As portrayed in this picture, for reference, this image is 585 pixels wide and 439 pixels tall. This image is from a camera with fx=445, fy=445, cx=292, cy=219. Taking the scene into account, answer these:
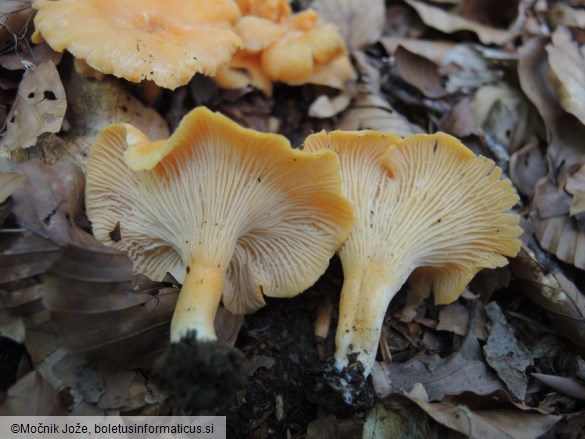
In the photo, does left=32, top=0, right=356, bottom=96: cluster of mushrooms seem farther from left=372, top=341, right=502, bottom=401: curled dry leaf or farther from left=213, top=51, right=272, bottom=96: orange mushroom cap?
left=372, top=341, right=502, bottom=401: curled dry leaf

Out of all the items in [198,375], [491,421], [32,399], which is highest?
[198,375]

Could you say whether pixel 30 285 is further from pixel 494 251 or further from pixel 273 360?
pixel 494 251

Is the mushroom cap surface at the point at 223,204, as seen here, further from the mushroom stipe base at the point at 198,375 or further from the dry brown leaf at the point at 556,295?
the dry brown leaf at the point at 556,295

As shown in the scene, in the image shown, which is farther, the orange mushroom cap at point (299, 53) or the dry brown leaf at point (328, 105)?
the dry brown leaf at point (328, 105)

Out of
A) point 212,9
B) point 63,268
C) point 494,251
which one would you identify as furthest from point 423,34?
point 63,268

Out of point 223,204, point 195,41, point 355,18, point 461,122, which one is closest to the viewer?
point 223,204

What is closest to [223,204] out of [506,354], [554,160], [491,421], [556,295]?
[491,421]

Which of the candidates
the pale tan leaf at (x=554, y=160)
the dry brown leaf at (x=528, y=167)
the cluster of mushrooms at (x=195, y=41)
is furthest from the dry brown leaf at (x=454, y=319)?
the cluster of mushrooms at (x=195, y=41)

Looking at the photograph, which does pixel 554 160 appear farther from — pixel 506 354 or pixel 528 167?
pixel 506 354
